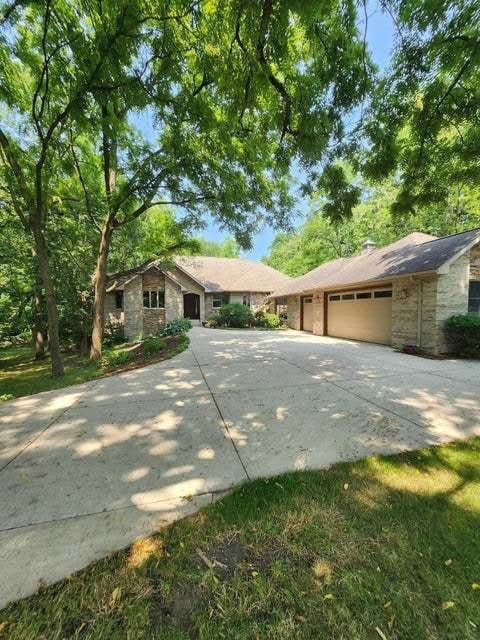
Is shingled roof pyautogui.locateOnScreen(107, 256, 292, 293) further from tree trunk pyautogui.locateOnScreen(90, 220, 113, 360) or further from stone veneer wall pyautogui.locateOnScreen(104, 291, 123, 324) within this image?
tree trunk pyautogui.locateOnScreen(90, 220, 113, 360)

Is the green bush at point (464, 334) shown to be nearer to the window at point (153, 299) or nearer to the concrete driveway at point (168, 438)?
the concrete driveway at point (168, 438)

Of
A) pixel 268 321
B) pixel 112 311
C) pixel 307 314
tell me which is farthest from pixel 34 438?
pixel 268 321

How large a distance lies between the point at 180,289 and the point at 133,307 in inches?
135

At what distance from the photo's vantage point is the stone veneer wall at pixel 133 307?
1686 cm

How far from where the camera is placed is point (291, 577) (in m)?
1.73

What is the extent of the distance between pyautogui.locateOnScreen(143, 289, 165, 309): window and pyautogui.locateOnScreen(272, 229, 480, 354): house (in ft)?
34.0

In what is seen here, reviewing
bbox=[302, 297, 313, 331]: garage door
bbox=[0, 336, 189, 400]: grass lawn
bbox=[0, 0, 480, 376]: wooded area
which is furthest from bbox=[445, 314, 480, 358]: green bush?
bbox=[0, 336, 189, 400]: grass lawn

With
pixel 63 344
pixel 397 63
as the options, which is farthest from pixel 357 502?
pixel 63 344

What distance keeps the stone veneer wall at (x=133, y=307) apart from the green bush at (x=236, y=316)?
5950 mm

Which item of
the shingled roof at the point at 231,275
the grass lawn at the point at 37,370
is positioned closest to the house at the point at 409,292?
the grass lawn at the point at 37,370

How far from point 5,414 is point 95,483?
124 inches

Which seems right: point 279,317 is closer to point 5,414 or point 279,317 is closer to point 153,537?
point 5,414

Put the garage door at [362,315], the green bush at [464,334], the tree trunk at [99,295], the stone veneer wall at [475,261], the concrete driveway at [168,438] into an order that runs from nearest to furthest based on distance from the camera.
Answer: the concrete driveway at [168,438]
the green bush at [464,334]
the stone veneer wall at [475,261]
the tree trunk at [99,295]
the garage door at [362,315]

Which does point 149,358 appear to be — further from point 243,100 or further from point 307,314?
point 307,314
